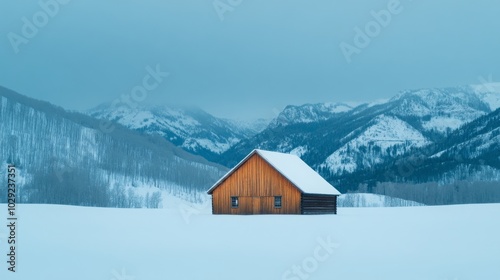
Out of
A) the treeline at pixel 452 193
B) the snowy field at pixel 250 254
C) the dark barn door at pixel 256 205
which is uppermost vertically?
the treeline at pixel 452 193

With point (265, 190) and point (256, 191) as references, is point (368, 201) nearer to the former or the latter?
point (256, 191)

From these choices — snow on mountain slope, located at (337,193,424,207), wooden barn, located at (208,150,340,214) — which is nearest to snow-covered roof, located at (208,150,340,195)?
wooden barn, located at (208,150,340,214)

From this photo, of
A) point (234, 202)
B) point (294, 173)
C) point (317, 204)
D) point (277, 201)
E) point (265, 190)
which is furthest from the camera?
point (317, 204)

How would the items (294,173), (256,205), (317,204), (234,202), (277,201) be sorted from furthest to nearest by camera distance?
(317,204)
(294,173)
(234,202)
(256,205)
(277,201)

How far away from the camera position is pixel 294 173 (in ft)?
180

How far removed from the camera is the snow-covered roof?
52.1 meters

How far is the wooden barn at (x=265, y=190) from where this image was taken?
51906 mm

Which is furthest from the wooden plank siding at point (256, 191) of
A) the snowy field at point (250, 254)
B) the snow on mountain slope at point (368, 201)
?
the snow on mountain slope at point (368, 201)

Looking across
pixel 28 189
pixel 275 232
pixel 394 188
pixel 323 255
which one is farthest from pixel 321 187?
pixel 28 189

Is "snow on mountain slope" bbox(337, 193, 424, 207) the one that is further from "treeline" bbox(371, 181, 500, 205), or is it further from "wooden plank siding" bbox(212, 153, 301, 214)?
"wooden plank siding" bbox(212, 153, 301, 214)

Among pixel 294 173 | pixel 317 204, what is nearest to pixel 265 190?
pixel 294 173

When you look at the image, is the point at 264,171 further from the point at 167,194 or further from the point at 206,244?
the point at 167,194

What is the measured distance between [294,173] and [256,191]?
412 centimetres

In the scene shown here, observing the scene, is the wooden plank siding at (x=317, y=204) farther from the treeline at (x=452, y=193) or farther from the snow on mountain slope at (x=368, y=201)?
the treeline at (x=452, y=193)
